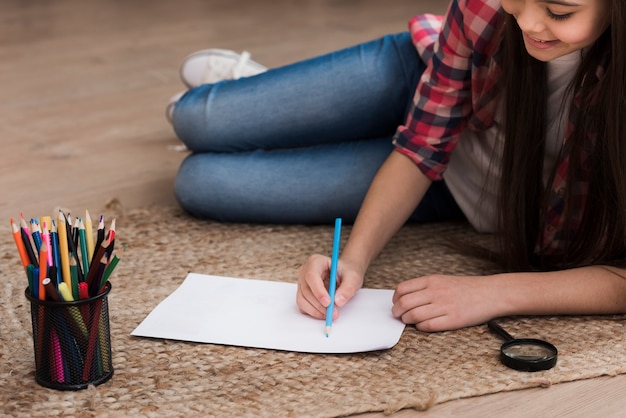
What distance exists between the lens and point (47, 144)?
2201mm

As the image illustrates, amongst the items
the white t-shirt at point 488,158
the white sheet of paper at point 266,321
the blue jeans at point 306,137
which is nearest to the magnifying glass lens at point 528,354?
the white sheet of paper at point 266,321

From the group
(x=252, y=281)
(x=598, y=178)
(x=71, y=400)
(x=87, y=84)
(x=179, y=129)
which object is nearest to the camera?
(x=71, y=400)

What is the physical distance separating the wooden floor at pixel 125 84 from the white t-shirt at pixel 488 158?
0.38 m

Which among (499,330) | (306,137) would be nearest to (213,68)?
(306,137)

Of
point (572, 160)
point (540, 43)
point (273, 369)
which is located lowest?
point (273, 369)

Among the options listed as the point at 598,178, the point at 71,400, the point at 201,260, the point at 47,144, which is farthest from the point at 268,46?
the point at 71,400

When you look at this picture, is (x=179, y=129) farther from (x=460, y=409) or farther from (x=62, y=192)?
(x=460, y=409)

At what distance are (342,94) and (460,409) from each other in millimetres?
710

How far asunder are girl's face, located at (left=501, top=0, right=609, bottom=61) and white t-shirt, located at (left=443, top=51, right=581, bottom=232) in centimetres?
16

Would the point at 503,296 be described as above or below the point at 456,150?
below

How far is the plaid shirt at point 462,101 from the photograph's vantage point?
1.37 meters

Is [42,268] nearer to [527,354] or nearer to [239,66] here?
[527,354]

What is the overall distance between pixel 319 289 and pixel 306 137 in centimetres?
54

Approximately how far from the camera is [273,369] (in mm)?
1226
